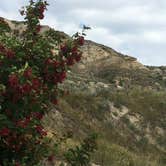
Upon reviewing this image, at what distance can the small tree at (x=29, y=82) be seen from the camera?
8.45m

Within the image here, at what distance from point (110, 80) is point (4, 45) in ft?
212

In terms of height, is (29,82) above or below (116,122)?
above

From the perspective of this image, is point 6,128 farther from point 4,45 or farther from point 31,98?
point 4,45

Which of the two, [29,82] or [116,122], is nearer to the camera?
[29,82]

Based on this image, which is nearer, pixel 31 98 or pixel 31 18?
pixel 31 98

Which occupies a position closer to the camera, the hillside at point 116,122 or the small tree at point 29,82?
the small tree at point 29,82

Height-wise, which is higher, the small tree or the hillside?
the small tree

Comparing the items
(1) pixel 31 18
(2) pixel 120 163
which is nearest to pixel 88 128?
(2) pixel 120 163

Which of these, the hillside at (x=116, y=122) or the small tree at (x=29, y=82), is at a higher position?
the small tree at (x=29, y=82)

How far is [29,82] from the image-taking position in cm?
830

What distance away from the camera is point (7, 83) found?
8.84 metres

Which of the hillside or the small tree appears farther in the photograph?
the hillside

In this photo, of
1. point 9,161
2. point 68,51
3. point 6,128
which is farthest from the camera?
point 68,51

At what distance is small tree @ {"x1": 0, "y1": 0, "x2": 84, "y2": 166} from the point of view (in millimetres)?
8445
